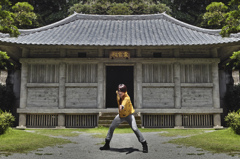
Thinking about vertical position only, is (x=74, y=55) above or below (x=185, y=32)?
below

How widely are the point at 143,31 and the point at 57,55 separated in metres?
6.01

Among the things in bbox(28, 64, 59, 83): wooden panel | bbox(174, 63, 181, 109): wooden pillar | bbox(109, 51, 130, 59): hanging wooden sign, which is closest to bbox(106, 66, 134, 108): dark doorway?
bbox(109, 51, 130, 59): hanging wooden sign

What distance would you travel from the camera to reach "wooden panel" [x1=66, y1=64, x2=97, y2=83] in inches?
576

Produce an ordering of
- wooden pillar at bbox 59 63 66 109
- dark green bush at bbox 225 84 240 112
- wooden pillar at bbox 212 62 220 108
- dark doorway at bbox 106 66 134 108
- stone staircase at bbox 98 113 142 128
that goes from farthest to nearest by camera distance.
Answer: dark doorway at bbox 106 66 134 108, dark green bush at bbox 225 84 240 112, wooden pillar at bbox 59 63 66 109, wooden pillar at bbox 212 62 220 108, stone staircase at bbox 98 113 142 128

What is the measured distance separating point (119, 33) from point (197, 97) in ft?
21.4

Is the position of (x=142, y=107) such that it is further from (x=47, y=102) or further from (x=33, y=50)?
(x=33, y=50)

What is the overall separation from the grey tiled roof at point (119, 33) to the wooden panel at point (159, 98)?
2.87 metres

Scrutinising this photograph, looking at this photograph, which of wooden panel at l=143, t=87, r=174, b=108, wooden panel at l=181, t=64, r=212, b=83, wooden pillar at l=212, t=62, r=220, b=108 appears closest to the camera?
wooden pillar at l=212, t=62, r=220, b=108

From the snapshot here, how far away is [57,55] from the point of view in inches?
585

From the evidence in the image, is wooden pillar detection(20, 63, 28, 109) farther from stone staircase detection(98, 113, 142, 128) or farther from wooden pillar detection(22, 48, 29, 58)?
stone staircase detection(98, 113, 142, 128)

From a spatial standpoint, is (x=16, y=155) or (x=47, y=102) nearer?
(x=16, y=155)

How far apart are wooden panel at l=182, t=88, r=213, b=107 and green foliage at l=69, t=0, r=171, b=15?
67.4 ft

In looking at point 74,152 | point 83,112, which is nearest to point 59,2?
point 83,112

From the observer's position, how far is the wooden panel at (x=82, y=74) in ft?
48.0
